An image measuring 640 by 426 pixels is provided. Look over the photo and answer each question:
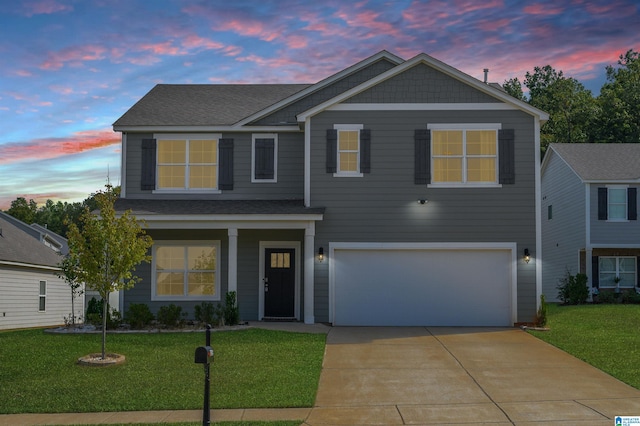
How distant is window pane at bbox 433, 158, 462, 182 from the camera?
20016 mm

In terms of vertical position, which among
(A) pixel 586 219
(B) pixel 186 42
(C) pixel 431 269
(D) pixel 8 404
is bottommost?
(D) pixel 8 404

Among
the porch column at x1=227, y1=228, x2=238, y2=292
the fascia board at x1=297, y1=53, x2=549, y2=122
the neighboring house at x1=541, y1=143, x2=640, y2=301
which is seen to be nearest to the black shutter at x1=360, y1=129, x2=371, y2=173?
the fascia board at x1=297, y1=53, x2=549, y2=122

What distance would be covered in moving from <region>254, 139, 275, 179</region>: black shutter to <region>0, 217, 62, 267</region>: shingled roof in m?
11.7

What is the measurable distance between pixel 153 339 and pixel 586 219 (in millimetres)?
20411

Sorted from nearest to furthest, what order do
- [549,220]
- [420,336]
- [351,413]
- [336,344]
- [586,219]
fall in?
1. [351,413]
2. [336,344]
3. [420,336]
4. [586,219]
5. [549,220]

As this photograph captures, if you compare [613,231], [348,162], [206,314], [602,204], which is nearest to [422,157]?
[348,162]

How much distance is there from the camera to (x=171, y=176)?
70.7 ft

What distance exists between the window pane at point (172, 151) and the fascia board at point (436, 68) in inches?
153

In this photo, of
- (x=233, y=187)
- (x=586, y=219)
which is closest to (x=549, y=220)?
(x=586, y=219)

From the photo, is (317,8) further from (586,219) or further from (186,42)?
(586,219)

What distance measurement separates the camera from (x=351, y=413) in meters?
10.3

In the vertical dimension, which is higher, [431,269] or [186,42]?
[186,42]

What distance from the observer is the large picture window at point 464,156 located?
786 inches

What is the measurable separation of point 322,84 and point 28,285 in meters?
16.0
